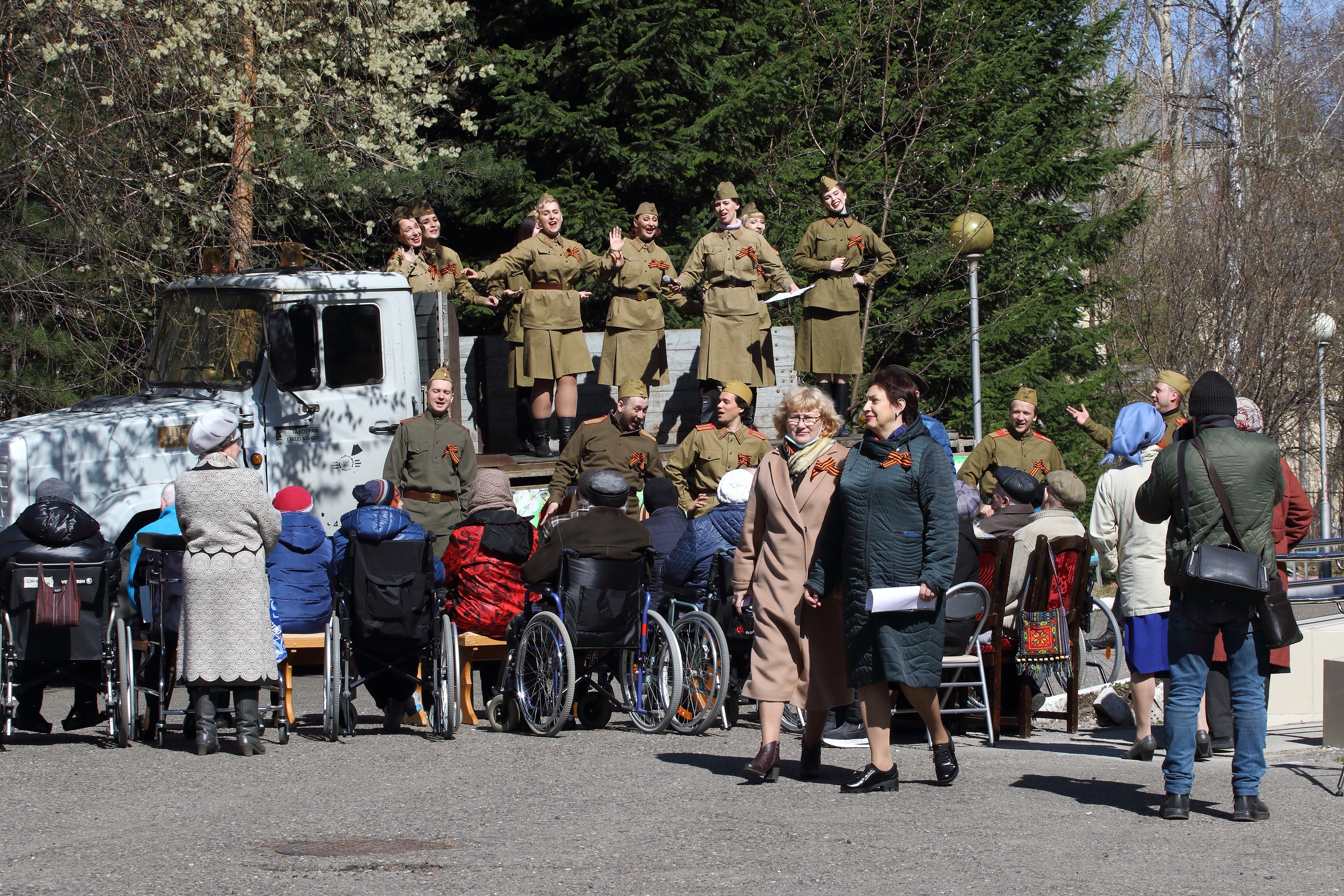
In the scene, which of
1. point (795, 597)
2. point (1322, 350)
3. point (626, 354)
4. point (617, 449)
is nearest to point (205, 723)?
point (795, 597)

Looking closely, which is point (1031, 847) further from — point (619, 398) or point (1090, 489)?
point (1090, 489)

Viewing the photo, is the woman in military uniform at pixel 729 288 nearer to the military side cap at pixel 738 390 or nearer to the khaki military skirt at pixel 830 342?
the khaki military skirt at pixel 830 342

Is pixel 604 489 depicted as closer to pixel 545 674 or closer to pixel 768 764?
pixel 545 674

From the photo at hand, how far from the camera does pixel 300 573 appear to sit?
888 cm

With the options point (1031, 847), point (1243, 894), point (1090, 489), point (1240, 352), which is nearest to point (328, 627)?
point (1031, 847)

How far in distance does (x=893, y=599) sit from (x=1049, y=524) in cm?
287

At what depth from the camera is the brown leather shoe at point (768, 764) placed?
6.85 meters

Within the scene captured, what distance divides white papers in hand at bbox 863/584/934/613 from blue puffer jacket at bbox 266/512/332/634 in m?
3.66

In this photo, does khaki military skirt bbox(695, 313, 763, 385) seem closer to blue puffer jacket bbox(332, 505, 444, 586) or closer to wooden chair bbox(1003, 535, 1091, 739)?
wooden chair bbox(1003, 535, 1091, 739)

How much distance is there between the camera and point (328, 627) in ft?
27.0

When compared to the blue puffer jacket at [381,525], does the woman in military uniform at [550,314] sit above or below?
above

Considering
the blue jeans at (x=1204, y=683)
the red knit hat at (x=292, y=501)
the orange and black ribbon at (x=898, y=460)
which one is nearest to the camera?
the blue jeans at (x=1204, y=683)

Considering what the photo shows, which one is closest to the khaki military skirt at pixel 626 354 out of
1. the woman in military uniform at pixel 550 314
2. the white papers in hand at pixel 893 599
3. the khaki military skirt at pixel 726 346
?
the woman in military uniform at pixel 550 314

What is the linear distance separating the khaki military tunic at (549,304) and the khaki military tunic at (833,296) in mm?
1973
